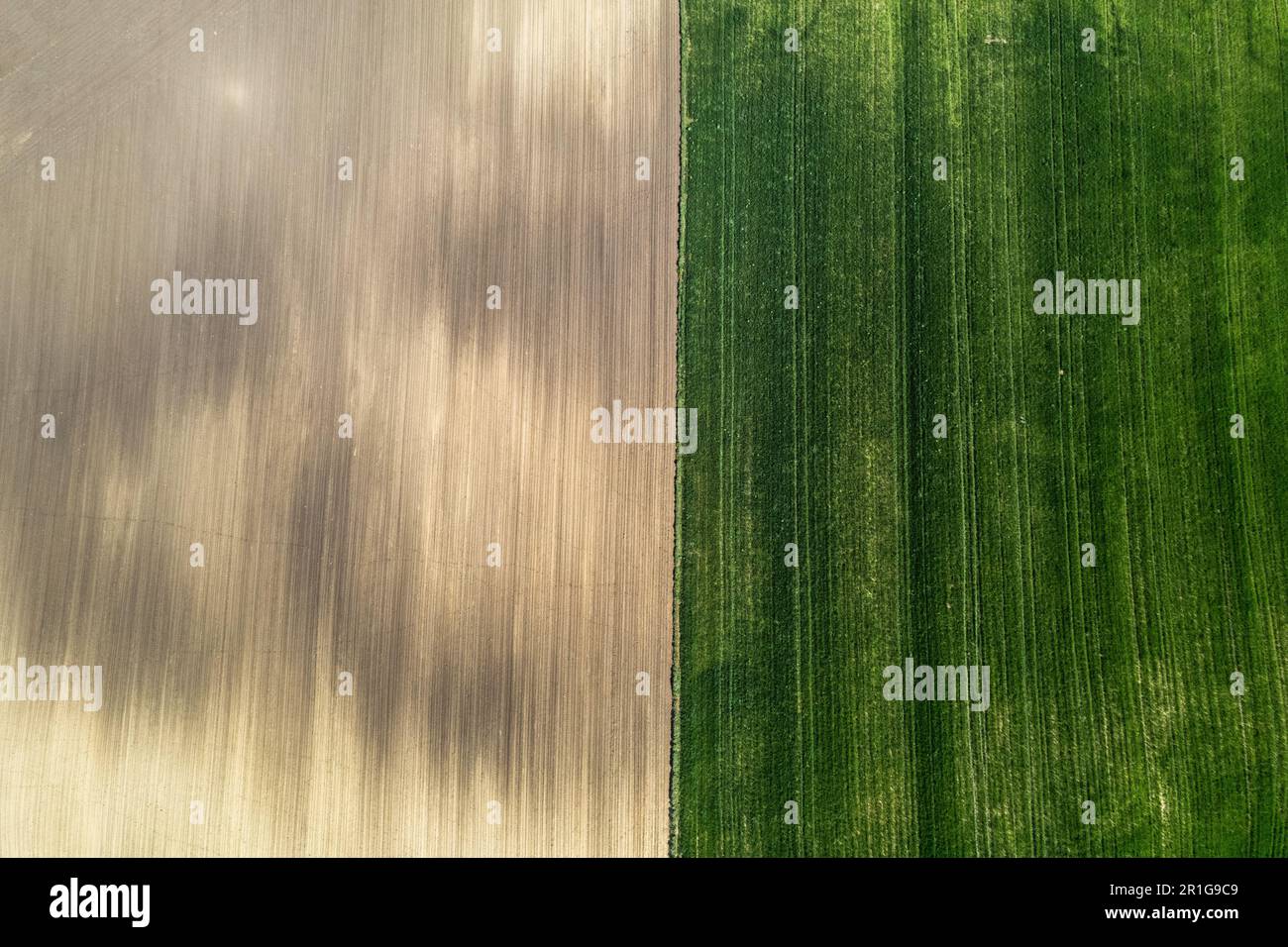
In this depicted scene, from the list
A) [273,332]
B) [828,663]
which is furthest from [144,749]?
[828,663]

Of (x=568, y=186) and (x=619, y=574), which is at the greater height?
(x=568, y=186)

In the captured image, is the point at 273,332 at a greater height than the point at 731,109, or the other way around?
the point at 731,109

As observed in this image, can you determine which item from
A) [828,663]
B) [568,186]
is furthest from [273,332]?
[828,663]

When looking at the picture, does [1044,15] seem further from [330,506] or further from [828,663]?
[330,506]
